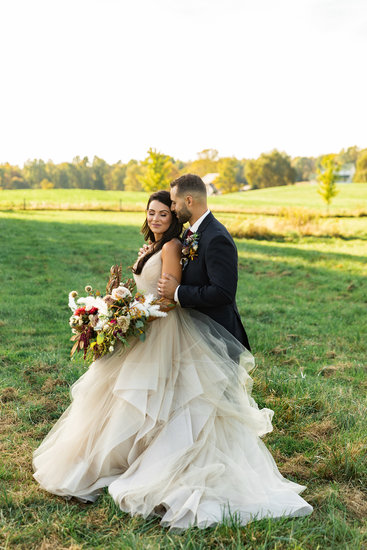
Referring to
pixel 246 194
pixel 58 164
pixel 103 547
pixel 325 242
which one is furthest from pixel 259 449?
pixel 58 164

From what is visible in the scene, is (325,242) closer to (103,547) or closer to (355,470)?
(355,470)

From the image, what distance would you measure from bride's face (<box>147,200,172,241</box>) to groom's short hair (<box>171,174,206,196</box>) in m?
0.26

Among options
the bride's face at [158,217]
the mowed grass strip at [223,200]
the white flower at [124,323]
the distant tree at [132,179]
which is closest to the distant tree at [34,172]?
the distant tree at [132,179]

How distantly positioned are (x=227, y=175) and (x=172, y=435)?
311 ft

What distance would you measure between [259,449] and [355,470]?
861 mm

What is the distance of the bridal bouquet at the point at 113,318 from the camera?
149 inches

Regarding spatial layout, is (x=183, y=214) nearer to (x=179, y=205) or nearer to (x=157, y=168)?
(x=179, y=205)

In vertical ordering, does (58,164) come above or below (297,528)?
above

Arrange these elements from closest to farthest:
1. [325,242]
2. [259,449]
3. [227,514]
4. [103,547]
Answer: [103,547] < [227,514] < [259,449] < [325,242]

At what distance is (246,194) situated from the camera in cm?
7544

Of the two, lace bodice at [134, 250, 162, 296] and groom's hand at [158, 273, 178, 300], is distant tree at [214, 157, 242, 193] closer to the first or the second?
lace bodice at [134, 250, 162, 296]

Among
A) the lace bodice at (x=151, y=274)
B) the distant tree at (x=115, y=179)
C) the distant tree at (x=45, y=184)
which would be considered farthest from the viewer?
the distant tree at (x=115, y=179)

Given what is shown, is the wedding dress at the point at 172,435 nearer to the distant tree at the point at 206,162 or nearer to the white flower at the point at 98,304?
the white flower at the point at 98,304

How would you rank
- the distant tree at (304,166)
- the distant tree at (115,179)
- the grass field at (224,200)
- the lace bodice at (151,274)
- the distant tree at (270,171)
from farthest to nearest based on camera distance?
the distant tree at (304,166) → the distant tree at (270,171) → the distant tree at (115,179) → the grass field at (224,200) → the lace bodice at (151,274)
